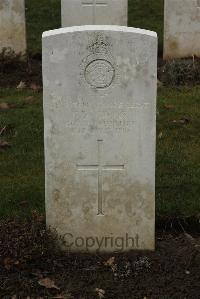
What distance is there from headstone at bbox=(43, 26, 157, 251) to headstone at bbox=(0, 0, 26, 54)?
6.33 metres

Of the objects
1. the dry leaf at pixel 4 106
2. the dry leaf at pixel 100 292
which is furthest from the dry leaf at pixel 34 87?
the dry leaf at pixel 100 292

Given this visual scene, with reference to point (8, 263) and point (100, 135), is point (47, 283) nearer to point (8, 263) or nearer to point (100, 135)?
point (8, 263)

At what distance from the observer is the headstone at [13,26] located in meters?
10.8

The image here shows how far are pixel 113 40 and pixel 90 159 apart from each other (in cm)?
83

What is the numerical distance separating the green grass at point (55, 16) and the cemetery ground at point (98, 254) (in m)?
3.87

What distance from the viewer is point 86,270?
4801 mm

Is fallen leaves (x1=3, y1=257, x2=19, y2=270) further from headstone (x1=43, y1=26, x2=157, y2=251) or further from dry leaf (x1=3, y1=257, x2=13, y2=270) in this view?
headstone (x1=43, y1=26, x2=157, y2=251)

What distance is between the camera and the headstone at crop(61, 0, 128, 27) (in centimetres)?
1053

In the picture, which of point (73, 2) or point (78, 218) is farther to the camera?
point (73, 2)

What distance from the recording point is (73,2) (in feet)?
34.6

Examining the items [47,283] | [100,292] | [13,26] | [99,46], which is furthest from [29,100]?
[100,292]

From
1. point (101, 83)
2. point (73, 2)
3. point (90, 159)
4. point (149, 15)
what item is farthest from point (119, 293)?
point (149, 15)

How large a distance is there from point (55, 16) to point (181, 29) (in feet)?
9.69

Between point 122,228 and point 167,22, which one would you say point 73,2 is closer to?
point 167,22
